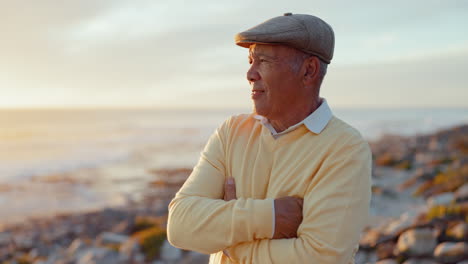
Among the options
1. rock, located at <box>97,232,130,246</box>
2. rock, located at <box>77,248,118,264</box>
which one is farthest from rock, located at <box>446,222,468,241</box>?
rock, located at <box>97,232,130,246</box>

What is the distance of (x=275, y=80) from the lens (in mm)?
1829

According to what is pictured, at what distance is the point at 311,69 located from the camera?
184cm

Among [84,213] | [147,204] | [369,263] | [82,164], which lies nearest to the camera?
[369,263]

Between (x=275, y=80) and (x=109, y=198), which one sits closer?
(x=275, y=80)

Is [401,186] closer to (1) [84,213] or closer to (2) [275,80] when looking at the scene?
(1) [84,213]

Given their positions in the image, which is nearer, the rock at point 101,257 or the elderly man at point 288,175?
the elderly man at point 288,175

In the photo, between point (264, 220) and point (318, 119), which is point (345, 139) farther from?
point (264, 220)

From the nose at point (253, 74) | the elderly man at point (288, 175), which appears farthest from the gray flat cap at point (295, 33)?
the nose at point (253, 74)

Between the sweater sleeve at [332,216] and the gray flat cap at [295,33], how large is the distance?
1.50ft

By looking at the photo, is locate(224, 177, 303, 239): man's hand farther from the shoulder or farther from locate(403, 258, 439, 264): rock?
locate(403, 258, 439, 264): rock

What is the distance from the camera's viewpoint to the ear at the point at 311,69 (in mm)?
1823

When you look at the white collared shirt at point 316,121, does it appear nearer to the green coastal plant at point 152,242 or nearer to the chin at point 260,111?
the chin at point 260,111

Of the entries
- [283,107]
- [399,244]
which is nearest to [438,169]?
[399,244]

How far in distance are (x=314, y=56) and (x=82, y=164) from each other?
18166mm
